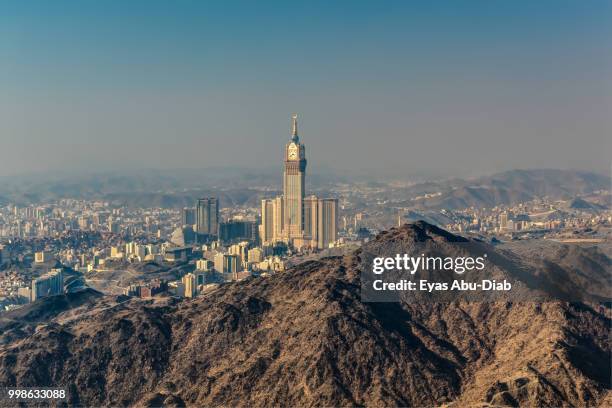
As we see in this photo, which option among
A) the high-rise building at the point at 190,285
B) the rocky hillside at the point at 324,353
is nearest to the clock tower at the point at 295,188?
the high-rise building at the point at 190,285

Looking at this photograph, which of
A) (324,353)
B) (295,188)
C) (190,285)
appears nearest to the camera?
(324,353)

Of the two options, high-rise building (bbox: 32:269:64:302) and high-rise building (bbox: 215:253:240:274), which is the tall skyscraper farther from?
high-rise building (bbox: 32:269:64:302)

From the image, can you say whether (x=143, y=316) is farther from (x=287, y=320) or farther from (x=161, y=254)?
(x=161, y=254)

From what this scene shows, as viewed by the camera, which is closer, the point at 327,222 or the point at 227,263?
the point at 227,263

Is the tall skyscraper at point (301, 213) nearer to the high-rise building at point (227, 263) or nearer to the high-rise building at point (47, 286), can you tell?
the high-rise building at point (227, 263)

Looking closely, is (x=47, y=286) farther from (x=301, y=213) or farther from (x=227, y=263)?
(x=301, y=213)

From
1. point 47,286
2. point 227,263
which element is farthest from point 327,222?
point 47,286

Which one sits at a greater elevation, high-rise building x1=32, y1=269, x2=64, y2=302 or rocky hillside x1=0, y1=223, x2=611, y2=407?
rocky hillside x1=0, y1=223, x2=611, y2=407

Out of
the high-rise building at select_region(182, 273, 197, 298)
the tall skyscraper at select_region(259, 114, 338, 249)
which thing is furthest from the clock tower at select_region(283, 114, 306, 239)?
the high-rise building at select_region(182, 273, 197, 298)
